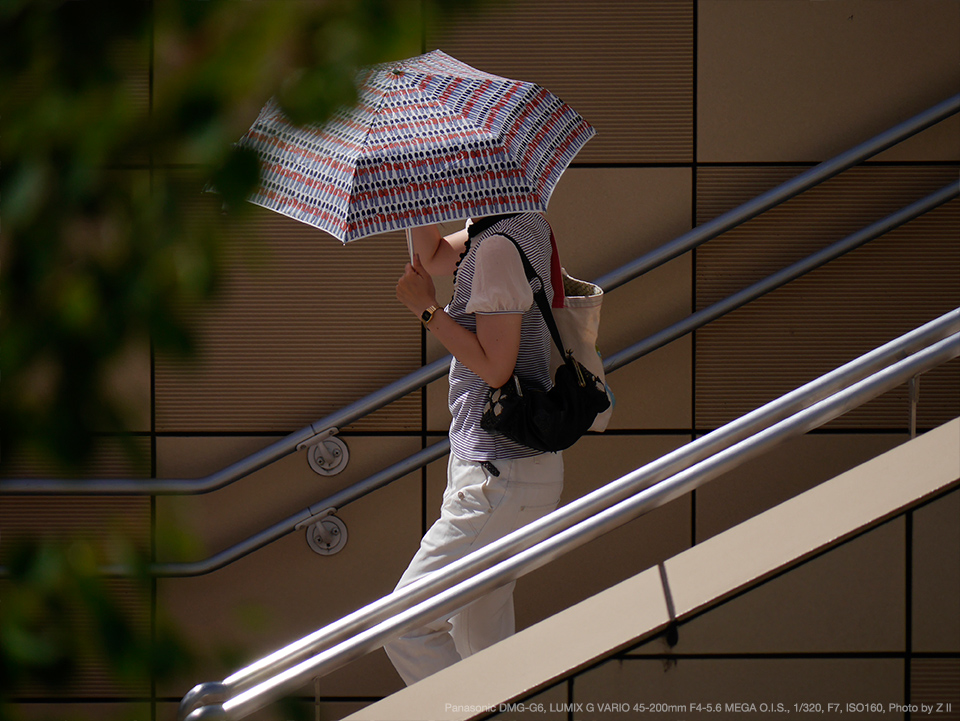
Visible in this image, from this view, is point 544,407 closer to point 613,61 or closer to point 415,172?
point 415,172

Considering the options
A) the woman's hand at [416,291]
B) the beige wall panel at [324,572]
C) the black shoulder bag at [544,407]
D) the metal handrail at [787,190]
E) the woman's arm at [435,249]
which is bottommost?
the beige wall panel at [324,572]

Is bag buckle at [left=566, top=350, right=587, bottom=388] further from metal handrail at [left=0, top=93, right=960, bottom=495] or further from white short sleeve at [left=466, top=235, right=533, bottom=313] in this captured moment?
metal handrail at [left=0, top=93, right=960, bottom=495]

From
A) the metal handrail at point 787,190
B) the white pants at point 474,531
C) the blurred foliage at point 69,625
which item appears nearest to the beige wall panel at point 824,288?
the metal handrail at point 787,190

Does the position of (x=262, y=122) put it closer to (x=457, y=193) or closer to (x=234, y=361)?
(x=457, y=193)

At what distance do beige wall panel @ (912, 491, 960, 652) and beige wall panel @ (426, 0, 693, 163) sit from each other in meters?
1.83

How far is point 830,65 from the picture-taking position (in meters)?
3.28

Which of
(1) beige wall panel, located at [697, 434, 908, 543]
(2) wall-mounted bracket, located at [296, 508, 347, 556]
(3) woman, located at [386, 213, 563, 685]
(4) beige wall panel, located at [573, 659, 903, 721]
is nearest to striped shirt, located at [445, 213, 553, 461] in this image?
(3) woman, located at [386, 213, 563, 685]

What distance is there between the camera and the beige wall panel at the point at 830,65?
3.27 metres

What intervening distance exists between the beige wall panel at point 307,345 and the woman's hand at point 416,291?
3.77ft

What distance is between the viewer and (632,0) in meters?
3.28

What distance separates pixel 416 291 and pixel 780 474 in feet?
6.08

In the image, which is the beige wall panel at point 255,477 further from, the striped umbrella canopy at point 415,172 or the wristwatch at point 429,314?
the striped umbrella canopy at point 415,172

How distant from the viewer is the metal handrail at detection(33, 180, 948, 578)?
3148 mm

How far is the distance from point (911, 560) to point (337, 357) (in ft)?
6.91
